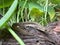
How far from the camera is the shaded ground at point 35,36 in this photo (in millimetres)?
485

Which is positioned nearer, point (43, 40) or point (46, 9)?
point (43, 40)

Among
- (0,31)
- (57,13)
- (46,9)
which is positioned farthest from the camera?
(57,13)

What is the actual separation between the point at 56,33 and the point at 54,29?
0.02 metres

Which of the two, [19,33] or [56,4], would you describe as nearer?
[19,33]

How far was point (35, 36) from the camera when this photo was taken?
49cm

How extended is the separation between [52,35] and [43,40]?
0.03 metres

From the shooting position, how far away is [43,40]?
49 centimetres

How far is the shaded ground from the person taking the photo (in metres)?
0.48

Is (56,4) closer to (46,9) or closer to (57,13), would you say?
(57,13)

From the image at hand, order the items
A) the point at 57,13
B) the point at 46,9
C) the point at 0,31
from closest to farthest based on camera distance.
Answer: the point at 0,31 → the point at 46,9 → the point at 57,13

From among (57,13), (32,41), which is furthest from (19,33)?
(57,13)

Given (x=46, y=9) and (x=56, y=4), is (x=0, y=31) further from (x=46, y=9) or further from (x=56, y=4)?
(x=56, y=4)

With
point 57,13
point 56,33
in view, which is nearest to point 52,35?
point 56,33

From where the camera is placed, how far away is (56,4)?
736 mm
